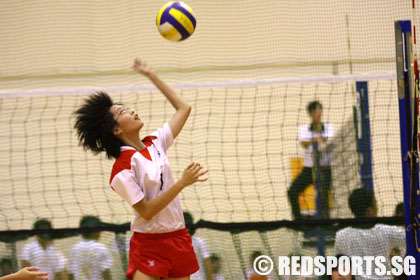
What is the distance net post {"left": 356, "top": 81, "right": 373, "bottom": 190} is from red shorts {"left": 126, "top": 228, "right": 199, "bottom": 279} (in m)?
3.28

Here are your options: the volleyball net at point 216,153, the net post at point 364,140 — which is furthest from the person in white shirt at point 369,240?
the volleyball net at point 216,153

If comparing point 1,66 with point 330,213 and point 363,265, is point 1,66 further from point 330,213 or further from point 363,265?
point 363,265

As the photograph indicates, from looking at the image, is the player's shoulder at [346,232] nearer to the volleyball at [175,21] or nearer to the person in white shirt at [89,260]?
the person in white shirt at [89,260]

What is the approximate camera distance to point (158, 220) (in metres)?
3.17

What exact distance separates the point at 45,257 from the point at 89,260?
389mm

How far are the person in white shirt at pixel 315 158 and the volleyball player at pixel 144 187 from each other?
8.70ft

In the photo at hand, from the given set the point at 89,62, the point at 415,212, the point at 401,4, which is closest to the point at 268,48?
the point at 401,4

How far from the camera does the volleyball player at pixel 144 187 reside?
3.07 meters

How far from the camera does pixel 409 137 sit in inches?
159

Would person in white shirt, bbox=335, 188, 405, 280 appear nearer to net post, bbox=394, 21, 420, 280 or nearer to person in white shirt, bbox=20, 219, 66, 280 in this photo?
net post, bbox=394, 21, 420, 280

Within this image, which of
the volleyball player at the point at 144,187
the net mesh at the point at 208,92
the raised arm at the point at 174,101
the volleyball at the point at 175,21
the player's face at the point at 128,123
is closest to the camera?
the volleyball player at the point at 144,187

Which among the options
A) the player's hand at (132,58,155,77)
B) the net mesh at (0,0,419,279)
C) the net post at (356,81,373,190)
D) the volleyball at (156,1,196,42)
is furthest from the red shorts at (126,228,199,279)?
the net mesh at (0,0,419,279)

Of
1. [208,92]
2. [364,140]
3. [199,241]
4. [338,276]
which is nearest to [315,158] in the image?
[364,140]

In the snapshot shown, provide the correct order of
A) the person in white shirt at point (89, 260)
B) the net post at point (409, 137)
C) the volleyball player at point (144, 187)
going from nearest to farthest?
the volleyball player at point (144, 187) → the net post at point (409, 137) → the person in white shirt at point (89, 260)
